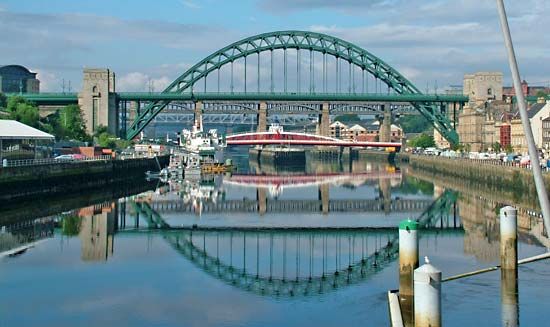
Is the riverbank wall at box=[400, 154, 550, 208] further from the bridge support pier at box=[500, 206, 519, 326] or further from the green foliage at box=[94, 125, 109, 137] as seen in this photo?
the green foliage at box=[94, 125, 109, 137]

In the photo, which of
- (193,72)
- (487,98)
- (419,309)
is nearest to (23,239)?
(419,309)

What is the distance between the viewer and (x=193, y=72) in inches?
4272

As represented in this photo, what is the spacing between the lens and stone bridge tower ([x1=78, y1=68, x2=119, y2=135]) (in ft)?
336

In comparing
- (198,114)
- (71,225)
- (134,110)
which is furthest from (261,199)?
(134,110)

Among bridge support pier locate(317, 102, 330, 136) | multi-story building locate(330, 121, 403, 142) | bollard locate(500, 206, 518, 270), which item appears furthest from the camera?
multi-story building locate(330, 121, 403, 142)

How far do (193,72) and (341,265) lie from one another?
3264 inches

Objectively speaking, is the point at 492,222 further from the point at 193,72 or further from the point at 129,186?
the point at 193,72

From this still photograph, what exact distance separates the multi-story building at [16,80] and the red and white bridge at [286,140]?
1447 inches

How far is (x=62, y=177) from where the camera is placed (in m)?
52.8

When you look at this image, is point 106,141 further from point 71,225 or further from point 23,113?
point 71,225

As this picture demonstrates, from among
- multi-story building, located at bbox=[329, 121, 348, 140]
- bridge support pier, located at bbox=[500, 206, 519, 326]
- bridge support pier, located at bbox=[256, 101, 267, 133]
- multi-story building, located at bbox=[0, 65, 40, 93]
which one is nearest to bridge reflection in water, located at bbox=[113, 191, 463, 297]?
bridge support pier, located at bbox=[500, 206, 519, 326]

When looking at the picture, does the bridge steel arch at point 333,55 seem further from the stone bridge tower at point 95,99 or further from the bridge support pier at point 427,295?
the bridge support pier at point 427,295

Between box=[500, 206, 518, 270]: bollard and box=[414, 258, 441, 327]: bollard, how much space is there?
9415mm

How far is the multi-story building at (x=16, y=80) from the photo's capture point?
465 ft
